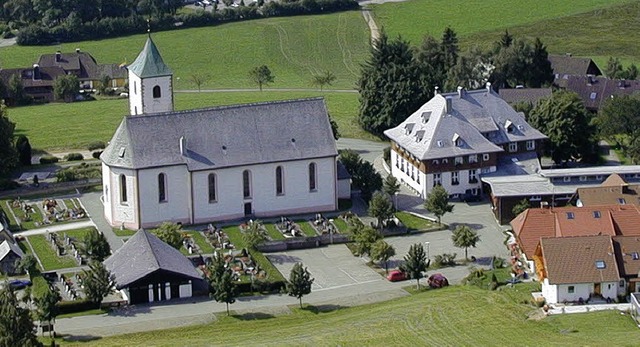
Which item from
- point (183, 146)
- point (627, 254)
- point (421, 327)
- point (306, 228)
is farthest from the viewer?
point (183, 146)

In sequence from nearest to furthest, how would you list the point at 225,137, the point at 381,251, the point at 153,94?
1. the point at 381,251
2. the point at 225,137
3. the point at 153,94

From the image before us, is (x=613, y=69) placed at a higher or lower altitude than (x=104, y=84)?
higher

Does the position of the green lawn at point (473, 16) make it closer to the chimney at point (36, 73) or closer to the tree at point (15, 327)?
the chimney at point (36, 73)

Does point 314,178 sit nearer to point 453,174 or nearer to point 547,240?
point 453,174

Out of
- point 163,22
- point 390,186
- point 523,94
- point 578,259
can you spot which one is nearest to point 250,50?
point 163,22

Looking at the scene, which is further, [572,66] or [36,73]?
[36,73]

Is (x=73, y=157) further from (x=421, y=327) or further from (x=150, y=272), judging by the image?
(x=421, y=327)

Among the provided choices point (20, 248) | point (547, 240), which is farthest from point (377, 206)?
point (20, 248)

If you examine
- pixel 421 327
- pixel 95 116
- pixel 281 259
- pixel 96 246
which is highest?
pixel 95 116
